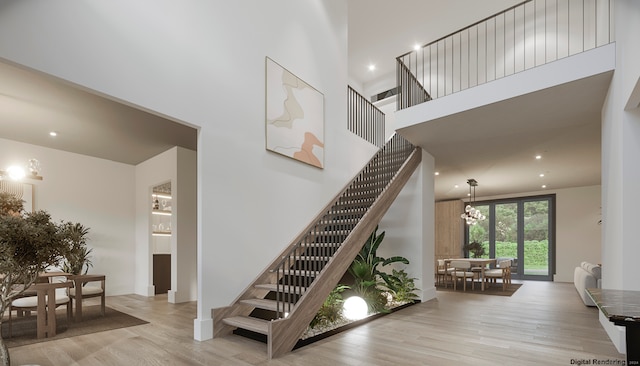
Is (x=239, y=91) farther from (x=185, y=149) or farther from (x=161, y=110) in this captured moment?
(x=185, y=149)

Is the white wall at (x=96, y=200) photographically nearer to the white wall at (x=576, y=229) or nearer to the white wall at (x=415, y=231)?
the white wall at (x=415, y=231)

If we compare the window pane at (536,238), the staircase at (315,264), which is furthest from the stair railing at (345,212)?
the window pane at (536,238)

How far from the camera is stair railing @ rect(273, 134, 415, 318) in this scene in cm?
491

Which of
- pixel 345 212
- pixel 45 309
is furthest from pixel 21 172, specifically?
pixel 345 212

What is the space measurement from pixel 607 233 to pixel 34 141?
9.36m

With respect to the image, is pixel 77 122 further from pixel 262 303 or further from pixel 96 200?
pixel 262 303

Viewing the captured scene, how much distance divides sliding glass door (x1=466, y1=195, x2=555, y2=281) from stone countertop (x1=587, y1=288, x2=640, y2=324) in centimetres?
1152

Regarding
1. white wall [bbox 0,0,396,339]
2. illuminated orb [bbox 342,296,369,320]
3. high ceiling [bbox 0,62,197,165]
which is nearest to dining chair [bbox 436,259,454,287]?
white wall [bbox 0,0,396,339]

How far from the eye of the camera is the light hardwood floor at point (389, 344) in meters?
3.35

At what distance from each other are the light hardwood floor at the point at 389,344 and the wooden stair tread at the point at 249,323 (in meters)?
0.17

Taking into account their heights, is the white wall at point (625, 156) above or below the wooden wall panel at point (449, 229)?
above

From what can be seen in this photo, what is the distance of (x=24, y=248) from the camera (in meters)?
2.61

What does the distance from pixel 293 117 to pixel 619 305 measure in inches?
187

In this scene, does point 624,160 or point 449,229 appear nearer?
point 624,160
